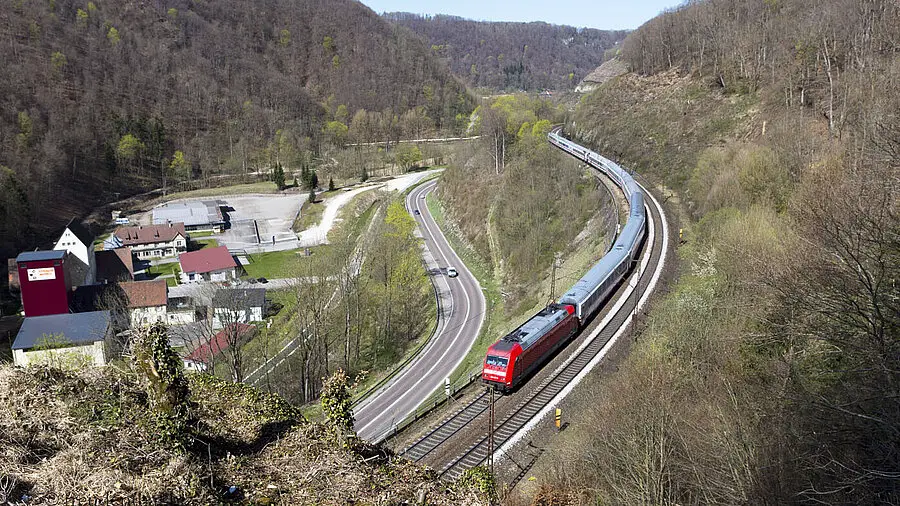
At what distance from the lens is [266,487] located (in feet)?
27.6

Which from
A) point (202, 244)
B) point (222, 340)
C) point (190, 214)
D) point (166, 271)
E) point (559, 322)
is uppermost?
point (559, 322)

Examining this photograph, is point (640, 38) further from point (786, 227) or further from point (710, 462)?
point (710, 462)

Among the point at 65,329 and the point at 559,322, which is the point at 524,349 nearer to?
the point at 559,322

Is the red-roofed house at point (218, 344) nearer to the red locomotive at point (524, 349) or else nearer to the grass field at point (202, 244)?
the red locomotive at point (524, 349)

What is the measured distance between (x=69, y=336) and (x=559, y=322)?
105ft

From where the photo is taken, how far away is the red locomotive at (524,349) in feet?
69.5

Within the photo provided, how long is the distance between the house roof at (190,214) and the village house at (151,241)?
9.18 m

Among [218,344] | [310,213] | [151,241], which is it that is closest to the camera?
[218,344]

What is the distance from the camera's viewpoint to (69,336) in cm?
3622

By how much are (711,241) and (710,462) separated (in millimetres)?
16784

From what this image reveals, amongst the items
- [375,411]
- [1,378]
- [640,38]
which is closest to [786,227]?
[375,411]

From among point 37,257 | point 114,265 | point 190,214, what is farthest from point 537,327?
point 190,214

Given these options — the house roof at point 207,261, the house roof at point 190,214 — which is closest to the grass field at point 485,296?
the house roof at point 207,261

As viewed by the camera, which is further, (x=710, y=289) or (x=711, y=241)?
(x=711, y=241)
